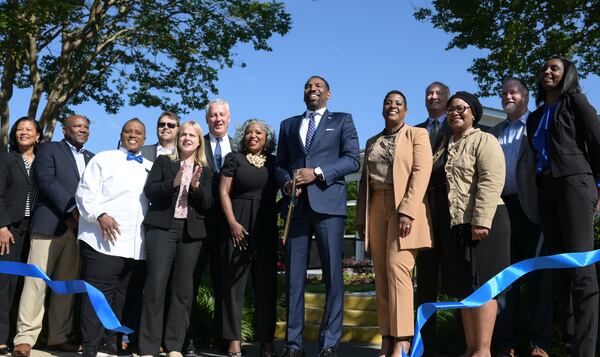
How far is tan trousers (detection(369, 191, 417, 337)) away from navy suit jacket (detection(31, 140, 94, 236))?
8.82 ft

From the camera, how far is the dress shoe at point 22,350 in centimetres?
611

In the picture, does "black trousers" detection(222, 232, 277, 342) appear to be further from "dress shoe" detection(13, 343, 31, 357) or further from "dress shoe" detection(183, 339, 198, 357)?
"dress shoe" detection(13, 343, 31, 357)

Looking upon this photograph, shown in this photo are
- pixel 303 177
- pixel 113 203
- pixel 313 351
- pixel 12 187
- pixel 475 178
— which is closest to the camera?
pixel 475 178

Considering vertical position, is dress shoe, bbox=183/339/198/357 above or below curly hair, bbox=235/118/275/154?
below

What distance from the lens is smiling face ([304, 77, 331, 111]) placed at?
240 inches

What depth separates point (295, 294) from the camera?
581cm

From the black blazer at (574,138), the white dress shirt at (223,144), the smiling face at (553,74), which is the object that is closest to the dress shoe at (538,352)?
the black blazer at (574,138)

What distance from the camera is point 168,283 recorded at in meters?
6.05

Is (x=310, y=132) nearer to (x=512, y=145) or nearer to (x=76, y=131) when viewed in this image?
(x=512, y=145)

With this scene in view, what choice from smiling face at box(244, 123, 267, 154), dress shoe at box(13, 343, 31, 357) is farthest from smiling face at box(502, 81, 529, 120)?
dress shoe at box(13, 343, 31, 357)

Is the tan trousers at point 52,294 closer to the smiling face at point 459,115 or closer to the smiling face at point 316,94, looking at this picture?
the smiling face at point 316,94

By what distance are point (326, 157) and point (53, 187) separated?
241 centimetres

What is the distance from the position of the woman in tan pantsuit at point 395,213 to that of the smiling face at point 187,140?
4.94 ft

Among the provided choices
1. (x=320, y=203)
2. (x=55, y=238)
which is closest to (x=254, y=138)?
(x=320, y=203)
